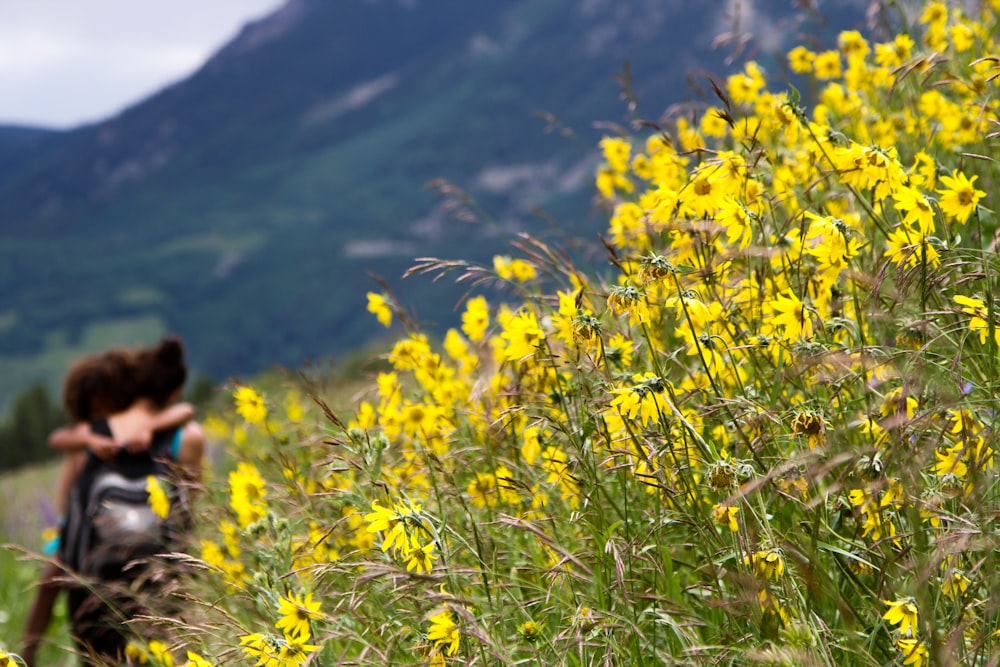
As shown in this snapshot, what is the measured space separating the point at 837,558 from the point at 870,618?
0.14 m

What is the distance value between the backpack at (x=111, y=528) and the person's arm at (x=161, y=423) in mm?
56

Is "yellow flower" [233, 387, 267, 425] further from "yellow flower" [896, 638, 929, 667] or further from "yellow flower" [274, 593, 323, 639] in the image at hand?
"yellow flower" [896, 638, 929, 667]

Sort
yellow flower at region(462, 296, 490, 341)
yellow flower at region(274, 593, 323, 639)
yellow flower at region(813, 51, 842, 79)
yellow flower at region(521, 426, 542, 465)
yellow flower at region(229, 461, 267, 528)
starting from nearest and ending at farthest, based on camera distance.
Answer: yellow flower at region(274, 593, 323, 639) < yellow flower at region(521, 426, 542, 465) < yellow flower at region(229, 461, 267, 528) < yellow flower at region(462, 296, 490, 341) < yellow flower at region(813, 51, 842, 79)

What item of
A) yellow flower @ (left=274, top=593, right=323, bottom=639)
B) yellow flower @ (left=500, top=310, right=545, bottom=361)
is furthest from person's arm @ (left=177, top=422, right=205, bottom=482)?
yellow flower @ (left=274, top=593, right=323, bottom=639)

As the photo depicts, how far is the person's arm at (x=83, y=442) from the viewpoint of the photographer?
209 inches

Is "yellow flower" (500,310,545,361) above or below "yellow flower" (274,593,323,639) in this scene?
above

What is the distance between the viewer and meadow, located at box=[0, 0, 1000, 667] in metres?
1.89

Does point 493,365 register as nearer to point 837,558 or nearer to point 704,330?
point 704,330

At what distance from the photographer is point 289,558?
258cm

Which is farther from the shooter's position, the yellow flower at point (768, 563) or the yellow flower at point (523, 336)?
the yellow flower at point (523, 336)

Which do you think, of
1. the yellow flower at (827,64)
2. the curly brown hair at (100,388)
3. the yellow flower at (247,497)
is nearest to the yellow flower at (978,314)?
the yellow flower at (247,497)

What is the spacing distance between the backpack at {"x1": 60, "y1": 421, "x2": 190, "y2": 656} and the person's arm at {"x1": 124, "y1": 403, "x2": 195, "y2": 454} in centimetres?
6

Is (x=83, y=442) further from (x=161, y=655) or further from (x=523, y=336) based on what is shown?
(x=523, y=336)

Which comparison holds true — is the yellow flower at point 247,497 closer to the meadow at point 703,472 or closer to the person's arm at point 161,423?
the meadow at point 703,472
